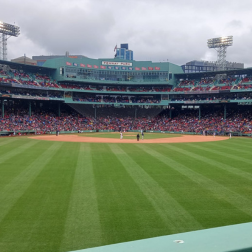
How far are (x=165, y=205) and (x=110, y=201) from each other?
2.24 meters

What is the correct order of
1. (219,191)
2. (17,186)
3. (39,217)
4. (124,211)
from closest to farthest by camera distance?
(39,217)
(124,211)
(219,191)
(17,186)

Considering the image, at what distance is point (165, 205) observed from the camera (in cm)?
1027

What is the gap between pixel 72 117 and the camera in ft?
217

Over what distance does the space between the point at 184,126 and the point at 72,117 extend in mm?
27834

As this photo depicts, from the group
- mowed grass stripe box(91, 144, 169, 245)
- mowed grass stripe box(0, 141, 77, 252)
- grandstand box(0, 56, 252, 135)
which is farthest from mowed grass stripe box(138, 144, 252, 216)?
grandstand box(0, 56, 252, 135)

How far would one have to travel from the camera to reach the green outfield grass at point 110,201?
7743 mm

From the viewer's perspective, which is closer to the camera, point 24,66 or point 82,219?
point 82,219

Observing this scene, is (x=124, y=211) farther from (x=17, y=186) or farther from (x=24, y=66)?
(x=24, y=66)

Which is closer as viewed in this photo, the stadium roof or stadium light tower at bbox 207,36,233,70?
the stadium roof

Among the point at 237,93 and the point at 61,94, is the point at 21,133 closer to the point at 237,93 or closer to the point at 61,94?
the point at 61,94

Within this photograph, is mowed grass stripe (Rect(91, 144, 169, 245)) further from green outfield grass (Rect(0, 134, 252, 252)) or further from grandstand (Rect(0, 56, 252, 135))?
grandstand (Rect(0, 56, 252, 135))

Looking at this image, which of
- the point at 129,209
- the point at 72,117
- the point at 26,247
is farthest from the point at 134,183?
the point at 72,117

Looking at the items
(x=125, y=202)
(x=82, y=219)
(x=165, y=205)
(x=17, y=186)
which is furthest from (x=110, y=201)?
(x=17, y=186)

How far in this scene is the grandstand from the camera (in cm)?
5778
